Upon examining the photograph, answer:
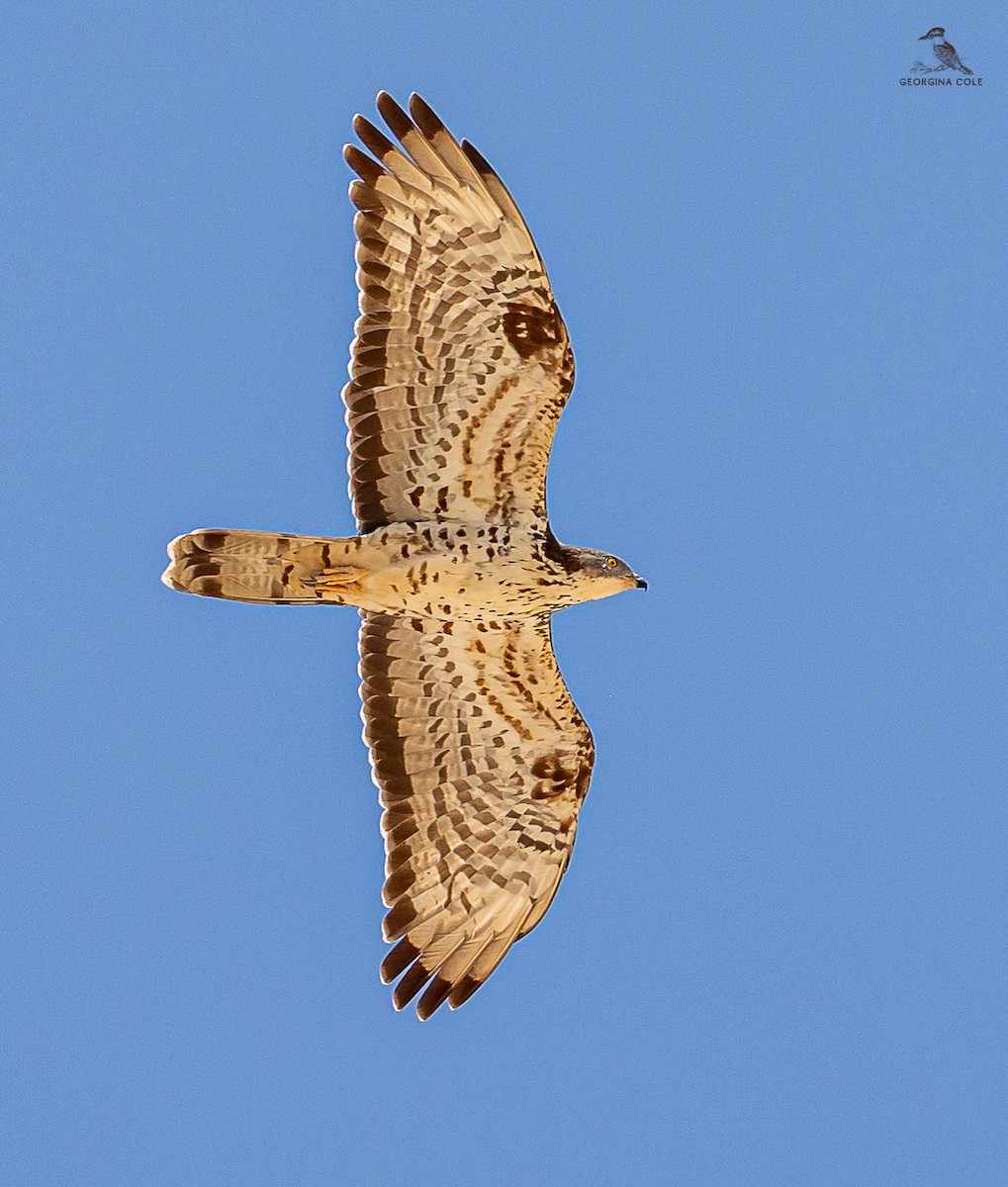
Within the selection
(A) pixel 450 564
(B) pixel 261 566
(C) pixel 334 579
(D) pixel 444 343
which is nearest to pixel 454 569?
(A) pixel 450 564

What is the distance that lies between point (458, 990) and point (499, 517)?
3.11m

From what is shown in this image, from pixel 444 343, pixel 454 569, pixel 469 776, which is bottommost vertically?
pixel 469 776

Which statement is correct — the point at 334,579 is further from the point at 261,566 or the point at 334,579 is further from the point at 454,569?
the point at 454,569

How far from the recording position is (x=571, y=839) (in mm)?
13672

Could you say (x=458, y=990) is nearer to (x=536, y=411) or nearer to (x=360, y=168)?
(x=536, y=411)

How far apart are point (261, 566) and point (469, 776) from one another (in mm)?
2284

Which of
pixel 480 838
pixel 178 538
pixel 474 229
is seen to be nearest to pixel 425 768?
pixel 480 838

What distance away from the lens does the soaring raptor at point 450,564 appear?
12.3m

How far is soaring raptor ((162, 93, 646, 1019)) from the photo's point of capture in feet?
40.2

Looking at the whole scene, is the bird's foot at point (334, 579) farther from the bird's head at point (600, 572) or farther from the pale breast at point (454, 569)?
the bird's head at point (600, 572)

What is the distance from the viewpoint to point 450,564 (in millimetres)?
12852

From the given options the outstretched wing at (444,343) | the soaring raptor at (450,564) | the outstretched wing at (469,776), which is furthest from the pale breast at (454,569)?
the outstretched wing at (469,776)

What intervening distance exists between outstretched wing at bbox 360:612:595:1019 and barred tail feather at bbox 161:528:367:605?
885 millimetres

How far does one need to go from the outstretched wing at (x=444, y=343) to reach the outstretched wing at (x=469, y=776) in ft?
3.35
